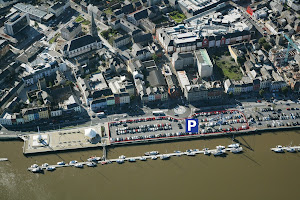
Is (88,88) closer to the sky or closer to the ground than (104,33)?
closer to the ground

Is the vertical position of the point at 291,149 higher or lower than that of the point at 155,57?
lower

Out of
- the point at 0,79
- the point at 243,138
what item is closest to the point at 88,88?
the point at 0,79

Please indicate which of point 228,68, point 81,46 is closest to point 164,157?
point 228,68

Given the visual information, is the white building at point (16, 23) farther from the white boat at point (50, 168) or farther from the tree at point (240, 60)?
the tree at point (240, 60)

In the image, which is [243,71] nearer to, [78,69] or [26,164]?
[78,69]

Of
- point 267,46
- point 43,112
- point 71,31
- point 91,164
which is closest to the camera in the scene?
point 91,164

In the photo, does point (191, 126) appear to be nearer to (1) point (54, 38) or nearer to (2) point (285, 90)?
(2) point (285, 90)
